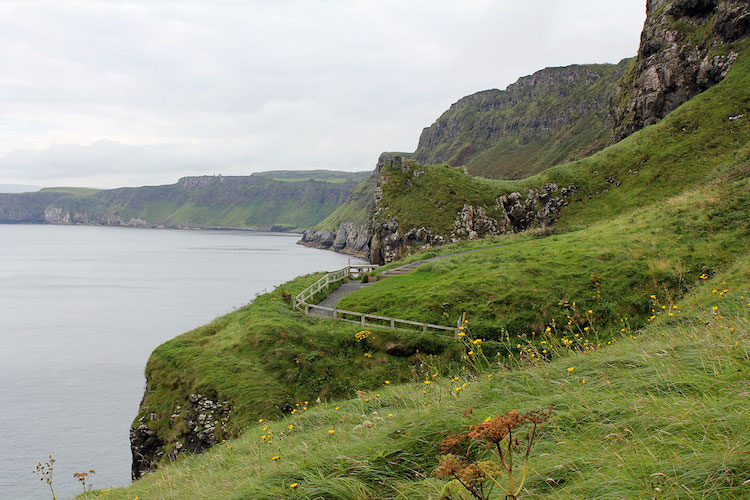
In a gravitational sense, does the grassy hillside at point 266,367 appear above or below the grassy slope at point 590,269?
below

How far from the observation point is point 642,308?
73.3 ft

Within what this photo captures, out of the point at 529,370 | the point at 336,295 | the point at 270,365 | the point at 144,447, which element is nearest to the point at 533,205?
the point at 336,295

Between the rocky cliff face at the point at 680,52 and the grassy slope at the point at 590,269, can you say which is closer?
the grassy slope at the point at 590,269

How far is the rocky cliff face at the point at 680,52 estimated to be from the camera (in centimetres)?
7308

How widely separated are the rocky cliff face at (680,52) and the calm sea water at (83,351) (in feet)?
260

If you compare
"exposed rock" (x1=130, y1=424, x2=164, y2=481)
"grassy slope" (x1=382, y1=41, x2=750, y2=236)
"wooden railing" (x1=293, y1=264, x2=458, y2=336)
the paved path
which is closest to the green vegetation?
"exposed rock" (x1=130, y1=424, x2=164, y2=481)

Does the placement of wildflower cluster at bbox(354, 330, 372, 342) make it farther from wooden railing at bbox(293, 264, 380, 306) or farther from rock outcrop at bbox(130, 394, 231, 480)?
rock outcrop at bbox(130, 394, 231, 480)

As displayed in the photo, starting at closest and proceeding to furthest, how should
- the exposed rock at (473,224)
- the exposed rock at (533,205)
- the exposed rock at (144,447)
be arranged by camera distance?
the exposed rock at (144,447), the exposed rock at (473,224), the exposed rock at (533,205)

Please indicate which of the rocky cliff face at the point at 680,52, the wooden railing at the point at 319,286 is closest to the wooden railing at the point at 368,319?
the wooden railing at the point at 319,286

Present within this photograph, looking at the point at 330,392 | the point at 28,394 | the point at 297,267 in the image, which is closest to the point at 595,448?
the point at 330,392

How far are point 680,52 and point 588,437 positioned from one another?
98.8 meters

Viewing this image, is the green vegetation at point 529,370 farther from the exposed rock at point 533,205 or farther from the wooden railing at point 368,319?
the exposed rock at point 533,205

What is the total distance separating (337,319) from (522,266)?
40.3 feet

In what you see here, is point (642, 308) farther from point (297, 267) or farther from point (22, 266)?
point (22, 266)
